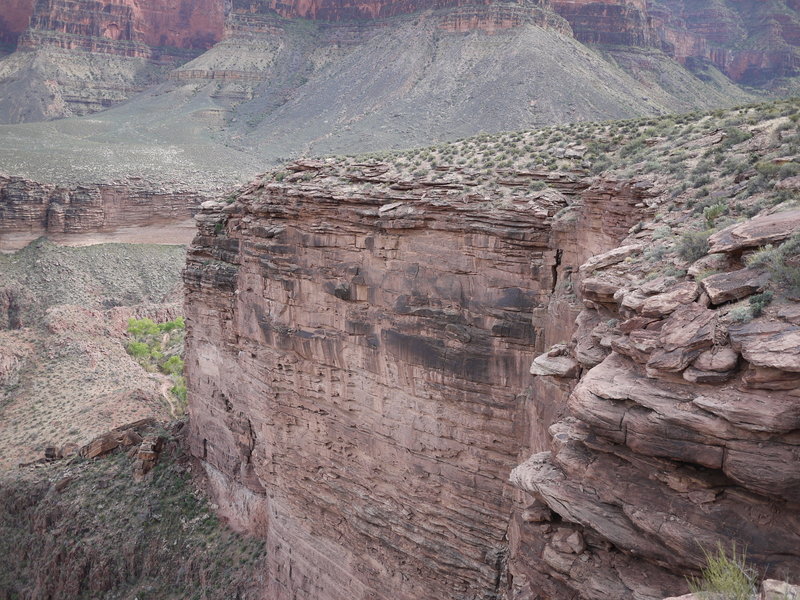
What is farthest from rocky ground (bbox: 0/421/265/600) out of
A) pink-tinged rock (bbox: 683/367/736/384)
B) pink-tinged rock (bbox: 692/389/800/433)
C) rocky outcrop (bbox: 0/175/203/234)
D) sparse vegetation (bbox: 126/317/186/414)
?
rocky outcrop (bbox: 0/175/203/234)

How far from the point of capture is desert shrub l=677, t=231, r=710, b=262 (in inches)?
451

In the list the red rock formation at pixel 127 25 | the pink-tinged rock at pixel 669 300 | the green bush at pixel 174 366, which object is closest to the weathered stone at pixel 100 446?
the green bush at pixel 174 366

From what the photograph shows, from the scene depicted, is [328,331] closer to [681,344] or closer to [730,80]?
[681,344]

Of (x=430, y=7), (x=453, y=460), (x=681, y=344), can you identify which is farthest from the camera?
(x=430, y=7)

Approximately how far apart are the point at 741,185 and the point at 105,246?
6563 cm

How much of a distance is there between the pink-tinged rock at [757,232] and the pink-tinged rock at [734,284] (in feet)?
2.04

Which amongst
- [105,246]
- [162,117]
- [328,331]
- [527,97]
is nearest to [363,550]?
[328,331]

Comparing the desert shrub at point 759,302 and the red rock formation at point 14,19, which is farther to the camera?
the red rock formation at point 14,19

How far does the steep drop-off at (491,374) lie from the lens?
9.16m

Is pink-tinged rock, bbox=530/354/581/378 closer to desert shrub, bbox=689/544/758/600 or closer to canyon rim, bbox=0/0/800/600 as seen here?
canyon rim, bbox=0/0/800/600

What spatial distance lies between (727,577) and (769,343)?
2490mm

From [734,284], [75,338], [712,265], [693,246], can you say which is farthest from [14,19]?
[734,284]

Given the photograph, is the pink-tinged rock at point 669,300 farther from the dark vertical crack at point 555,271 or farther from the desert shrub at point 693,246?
the dark vertical crack at point 555,271

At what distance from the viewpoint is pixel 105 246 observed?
70812 millimetres
